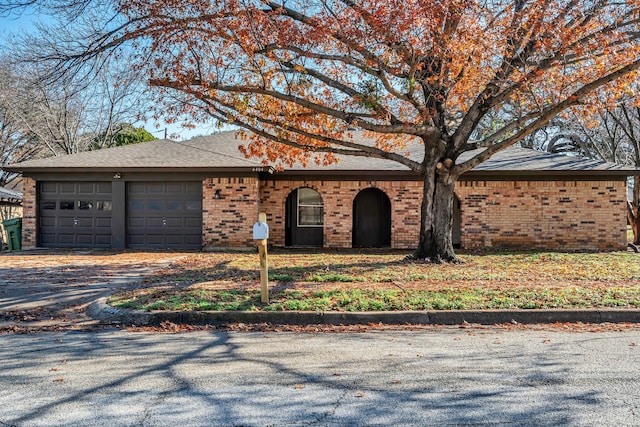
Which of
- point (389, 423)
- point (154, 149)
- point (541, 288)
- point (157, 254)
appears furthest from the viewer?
point (154, 149)

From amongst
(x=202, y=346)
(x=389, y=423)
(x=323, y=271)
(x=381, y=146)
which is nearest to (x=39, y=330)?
(x=202, y=346)

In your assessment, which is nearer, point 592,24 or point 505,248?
point 592,24

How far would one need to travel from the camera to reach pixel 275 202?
1836cm

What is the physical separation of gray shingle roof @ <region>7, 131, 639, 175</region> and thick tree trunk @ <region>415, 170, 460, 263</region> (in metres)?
4.36

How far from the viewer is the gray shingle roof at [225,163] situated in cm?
1727

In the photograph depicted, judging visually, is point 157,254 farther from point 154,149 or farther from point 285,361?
point 285,361

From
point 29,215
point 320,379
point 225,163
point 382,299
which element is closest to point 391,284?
point 382,299

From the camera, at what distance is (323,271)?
1156cm

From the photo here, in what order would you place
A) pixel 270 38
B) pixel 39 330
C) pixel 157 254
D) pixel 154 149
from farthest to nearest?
1. pixel 154 149
2. pixel 157 254
3. pixel 270 38
4. pixel 39 330

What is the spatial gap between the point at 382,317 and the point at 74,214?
14411mm

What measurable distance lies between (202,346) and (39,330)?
2556 mm

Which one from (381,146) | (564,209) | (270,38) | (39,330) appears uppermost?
(270,38)

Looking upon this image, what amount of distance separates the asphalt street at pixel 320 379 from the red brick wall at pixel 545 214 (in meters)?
11.5

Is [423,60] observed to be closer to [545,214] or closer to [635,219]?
[545,214]
